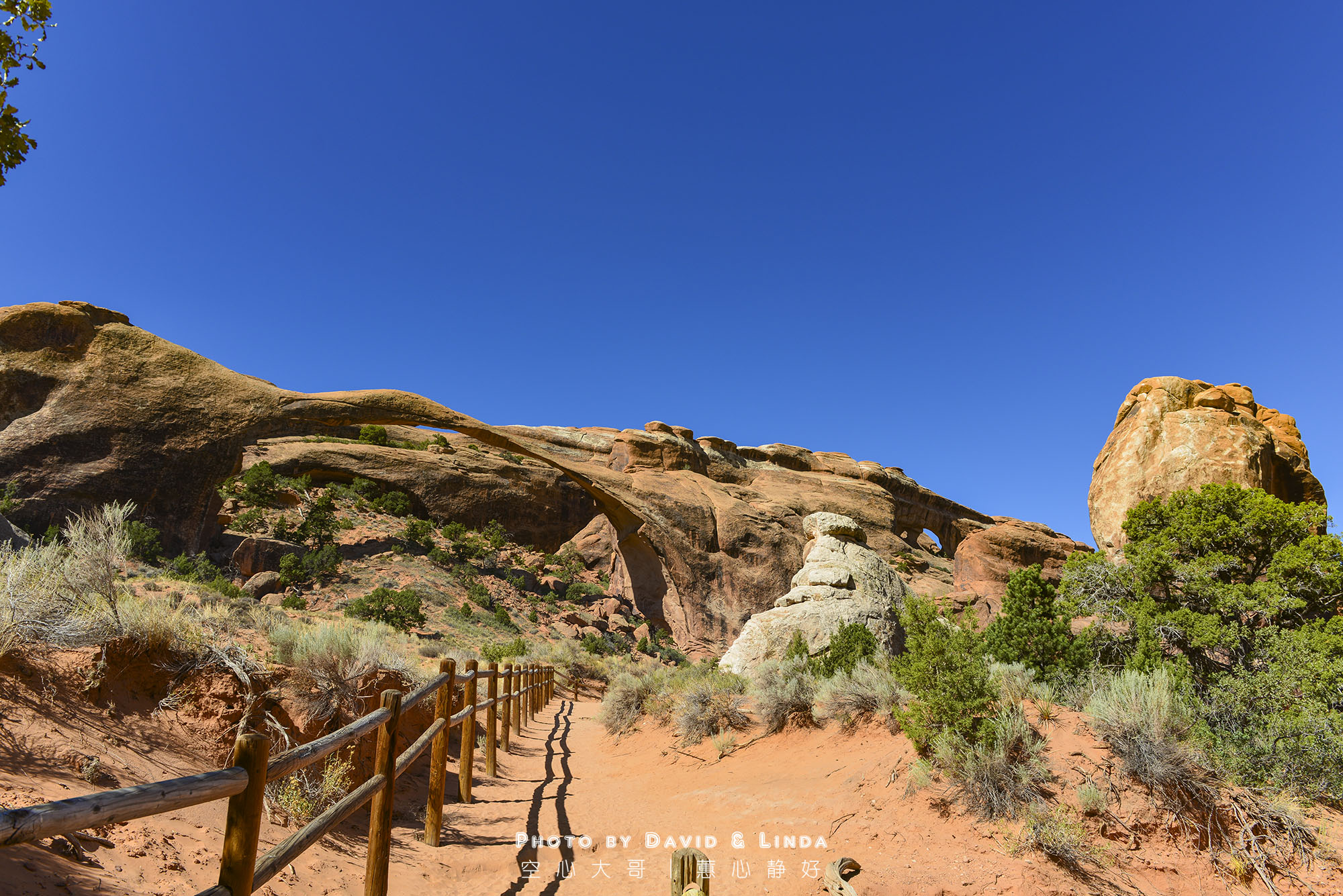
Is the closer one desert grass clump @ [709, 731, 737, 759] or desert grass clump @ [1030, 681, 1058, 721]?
desert grass clump @ [1030, 681, 1058, 721]

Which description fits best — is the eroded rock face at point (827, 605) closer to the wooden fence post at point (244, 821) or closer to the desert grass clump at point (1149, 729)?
the desert grass clump at point (1149, 729)

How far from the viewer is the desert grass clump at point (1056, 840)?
4.51 metres

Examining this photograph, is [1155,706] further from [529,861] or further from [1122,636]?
[529,861]

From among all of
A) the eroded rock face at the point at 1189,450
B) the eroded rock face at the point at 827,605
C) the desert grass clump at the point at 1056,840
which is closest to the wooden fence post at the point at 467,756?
the desert grass clump at the point at 1056,840

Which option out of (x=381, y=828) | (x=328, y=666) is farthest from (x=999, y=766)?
(x=328, y=666)

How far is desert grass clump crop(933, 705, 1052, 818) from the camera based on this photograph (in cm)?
498

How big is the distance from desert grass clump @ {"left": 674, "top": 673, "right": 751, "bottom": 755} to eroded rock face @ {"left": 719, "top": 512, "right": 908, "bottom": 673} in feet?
7.93

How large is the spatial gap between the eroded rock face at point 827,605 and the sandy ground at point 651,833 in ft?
13.8

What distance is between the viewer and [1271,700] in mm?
6020

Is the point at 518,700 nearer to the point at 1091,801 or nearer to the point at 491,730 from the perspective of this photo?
the point at 491,730

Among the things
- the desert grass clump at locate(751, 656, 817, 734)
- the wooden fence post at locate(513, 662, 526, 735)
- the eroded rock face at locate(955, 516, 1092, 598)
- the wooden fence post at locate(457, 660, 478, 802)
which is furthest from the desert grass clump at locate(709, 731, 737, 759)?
the eroded rock face at locate(955, 516, 1092, 598)

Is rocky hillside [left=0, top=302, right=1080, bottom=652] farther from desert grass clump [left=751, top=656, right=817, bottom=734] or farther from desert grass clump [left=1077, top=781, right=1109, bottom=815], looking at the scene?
desert grass clump [left=1077, top=781, right=1109, bottom=815]

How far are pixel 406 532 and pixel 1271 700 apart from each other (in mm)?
27734

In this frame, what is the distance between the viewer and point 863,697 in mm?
7273
